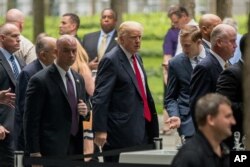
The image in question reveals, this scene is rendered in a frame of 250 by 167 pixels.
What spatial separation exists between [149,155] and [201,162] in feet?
7.98

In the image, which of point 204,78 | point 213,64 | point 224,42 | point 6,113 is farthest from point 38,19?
point 204,78

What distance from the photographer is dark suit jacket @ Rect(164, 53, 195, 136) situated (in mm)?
15977

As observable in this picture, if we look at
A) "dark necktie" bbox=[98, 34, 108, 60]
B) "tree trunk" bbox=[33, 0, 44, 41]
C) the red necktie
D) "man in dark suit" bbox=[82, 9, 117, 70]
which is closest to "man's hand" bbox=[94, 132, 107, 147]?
the red necktie

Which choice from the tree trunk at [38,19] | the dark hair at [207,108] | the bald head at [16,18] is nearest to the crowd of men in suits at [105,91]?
the bald head at [16,18]

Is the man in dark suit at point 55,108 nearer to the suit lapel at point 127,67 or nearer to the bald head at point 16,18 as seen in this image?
the suit lapel at point 127,67

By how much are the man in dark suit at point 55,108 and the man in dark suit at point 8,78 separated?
1.26 meters

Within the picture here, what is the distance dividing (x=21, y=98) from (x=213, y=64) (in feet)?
7.90

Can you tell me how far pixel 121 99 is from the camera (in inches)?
625

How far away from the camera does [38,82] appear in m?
14.9

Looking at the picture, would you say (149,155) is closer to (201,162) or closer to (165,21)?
(201,162)

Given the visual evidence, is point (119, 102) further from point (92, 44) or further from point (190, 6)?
point (190, 6)

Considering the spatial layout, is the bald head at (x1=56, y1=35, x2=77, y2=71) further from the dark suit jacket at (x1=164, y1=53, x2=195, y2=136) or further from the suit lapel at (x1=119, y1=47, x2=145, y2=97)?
the dark suit jacket at (x1=164, y1=53, x2=195, y2=136)

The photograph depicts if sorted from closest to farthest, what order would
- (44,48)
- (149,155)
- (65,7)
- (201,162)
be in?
(201,162) → (149,155) → (44,48) → (65,7)

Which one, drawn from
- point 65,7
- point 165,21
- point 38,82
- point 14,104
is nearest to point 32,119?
point 38,82
